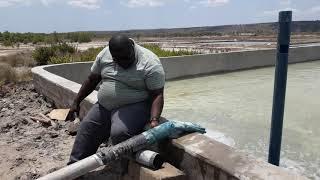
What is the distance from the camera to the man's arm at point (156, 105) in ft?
Answer: 13.9

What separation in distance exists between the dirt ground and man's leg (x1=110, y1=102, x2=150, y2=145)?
1354 millimetres

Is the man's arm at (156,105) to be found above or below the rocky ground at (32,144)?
above

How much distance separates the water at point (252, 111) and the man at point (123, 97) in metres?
3.10

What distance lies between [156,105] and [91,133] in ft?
2.63

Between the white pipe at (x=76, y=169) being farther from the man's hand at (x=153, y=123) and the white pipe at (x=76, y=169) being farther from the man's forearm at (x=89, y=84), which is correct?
the man's forearm at (x=89, y=84)

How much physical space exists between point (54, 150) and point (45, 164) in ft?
2.01

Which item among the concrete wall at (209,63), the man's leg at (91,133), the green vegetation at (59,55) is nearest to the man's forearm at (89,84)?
the man's leg at (91,133)

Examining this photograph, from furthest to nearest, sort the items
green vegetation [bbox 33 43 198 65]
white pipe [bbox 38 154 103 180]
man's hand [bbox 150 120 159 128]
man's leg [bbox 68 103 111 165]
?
green vegetation [bbox 33 43 198 65]
man's leg [bbox 68 103 111 165]
man's hand [bbox 150 120 159 128]
white pipe [bbox 38 154 103 180]

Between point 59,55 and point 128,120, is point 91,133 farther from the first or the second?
point 59,55

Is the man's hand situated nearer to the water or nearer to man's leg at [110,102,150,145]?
man's leg at [110,102,150,145]

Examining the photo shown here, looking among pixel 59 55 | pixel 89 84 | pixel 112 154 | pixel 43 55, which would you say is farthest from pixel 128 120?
pixel 43 55

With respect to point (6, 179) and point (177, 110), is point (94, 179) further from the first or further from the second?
point (177, 110)

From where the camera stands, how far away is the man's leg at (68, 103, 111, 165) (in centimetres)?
456

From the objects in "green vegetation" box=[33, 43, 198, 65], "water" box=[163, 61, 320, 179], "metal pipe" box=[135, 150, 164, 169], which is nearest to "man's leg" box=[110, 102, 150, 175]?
"metal pipe" box=[135, 150, 164, 169]
